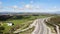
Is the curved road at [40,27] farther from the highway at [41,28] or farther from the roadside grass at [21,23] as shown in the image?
the roadside grass at [21,23]

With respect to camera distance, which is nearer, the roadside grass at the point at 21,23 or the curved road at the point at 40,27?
the curved road at the point at 40,27

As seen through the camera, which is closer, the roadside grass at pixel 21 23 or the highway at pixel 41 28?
the highway at pixel 41 28

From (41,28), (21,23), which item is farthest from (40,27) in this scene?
(21,23)

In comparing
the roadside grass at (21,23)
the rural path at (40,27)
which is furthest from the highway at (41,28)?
the roadside grass at (21,23)

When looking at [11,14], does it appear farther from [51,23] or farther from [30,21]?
[51,23]

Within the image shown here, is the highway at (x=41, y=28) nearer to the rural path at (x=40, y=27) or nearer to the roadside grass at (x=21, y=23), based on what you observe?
the rural path at (x=40, y=27)

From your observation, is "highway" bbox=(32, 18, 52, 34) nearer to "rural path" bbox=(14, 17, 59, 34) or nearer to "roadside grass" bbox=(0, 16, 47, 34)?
"rural path" bbox=(14, 17, 59, 34)

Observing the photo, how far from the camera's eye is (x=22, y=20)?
19.0 m

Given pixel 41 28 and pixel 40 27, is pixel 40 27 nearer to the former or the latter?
pixel 40 27

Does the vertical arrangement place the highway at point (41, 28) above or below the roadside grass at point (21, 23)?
below

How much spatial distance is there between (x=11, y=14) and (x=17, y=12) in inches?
31.0

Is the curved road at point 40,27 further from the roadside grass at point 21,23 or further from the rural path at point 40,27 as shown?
the roadside grass at point 21,23

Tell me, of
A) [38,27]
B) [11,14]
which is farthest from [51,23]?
[11,14]

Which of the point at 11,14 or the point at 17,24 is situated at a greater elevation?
the point at 11,14
